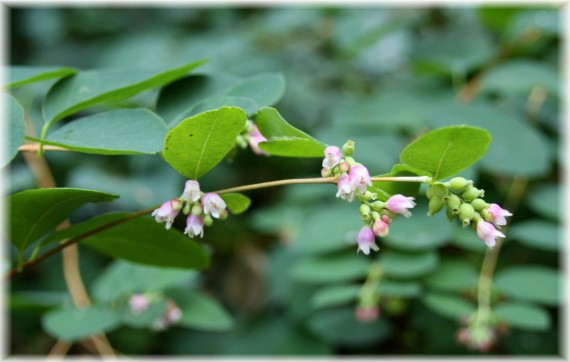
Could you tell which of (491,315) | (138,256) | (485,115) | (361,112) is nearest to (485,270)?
(491,315)

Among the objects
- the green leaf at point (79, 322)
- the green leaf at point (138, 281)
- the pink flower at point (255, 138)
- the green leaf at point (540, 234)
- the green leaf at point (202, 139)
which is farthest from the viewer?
the green leaf at point (540, 234)

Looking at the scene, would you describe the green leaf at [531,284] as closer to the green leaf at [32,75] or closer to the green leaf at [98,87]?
the green leaf at [98,87]

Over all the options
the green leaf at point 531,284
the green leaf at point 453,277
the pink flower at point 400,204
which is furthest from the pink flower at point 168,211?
the green leaf at point 531,284

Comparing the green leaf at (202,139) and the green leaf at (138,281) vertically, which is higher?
the green leaf at (202,139)

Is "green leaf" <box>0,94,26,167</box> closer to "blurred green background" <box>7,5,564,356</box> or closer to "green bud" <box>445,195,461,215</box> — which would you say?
"blurred green background" <box>7,5,564,356</box>

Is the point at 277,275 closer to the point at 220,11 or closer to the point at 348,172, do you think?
the point at 348,172
